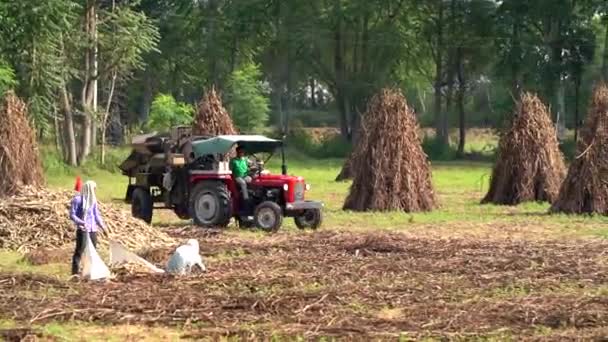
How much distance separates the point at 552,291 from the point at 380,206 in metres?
12.9

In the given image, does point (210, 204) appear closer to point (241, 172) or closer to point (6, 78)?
point (241, 172)

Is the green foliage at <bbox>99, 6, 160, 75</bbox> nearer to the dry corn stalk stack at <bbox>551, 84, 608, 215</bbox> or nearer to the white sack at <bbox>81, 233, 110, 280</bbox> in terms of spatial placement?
the dry corn stalk stack at <bbox>551, 84, 608, 215</bbox>

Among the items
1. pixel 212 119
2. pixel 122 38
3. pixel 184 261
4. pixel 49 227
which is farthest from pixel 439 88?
pixel 184 261

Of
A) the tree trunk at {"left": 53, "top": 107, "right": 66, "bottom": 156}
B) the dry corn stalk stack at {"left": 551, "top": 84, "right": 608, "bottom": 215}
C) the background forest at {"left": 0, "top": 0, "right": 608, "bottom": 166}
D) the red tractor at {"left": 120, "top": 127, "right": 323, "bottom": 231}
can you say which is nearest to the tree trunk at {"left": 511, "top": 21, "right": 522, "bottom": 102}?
the background forest at {"left": 0, "top": 0, "right": 608, "bottom": 166}

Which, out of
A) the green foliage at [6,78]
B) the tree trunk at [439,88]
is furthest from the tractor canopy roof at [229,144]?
the tree trunk at [439,88]

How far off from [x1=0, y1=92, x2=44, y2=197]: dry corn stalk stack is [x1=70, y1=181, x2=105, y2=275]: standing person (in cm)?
1184

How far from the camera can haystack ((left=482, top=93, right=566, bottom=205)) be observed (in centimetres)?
2838

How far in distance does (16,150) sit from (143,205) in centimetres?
559

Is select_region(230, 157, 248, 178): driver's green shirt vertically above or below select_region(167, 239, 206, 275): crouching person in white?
above

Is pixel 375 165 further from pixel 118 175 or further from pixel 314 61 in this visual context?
pixel 314 61

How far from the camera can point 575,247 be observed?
18.0 meters

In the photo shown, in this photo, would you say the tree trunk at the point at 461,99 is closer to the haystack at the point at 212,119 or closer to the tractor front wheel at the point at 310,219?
the haystack at the point at 212,119

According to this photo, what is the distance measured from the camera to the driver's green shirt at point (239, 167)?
2162 cm

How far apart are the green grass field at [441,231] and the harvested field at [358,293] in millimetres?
62
